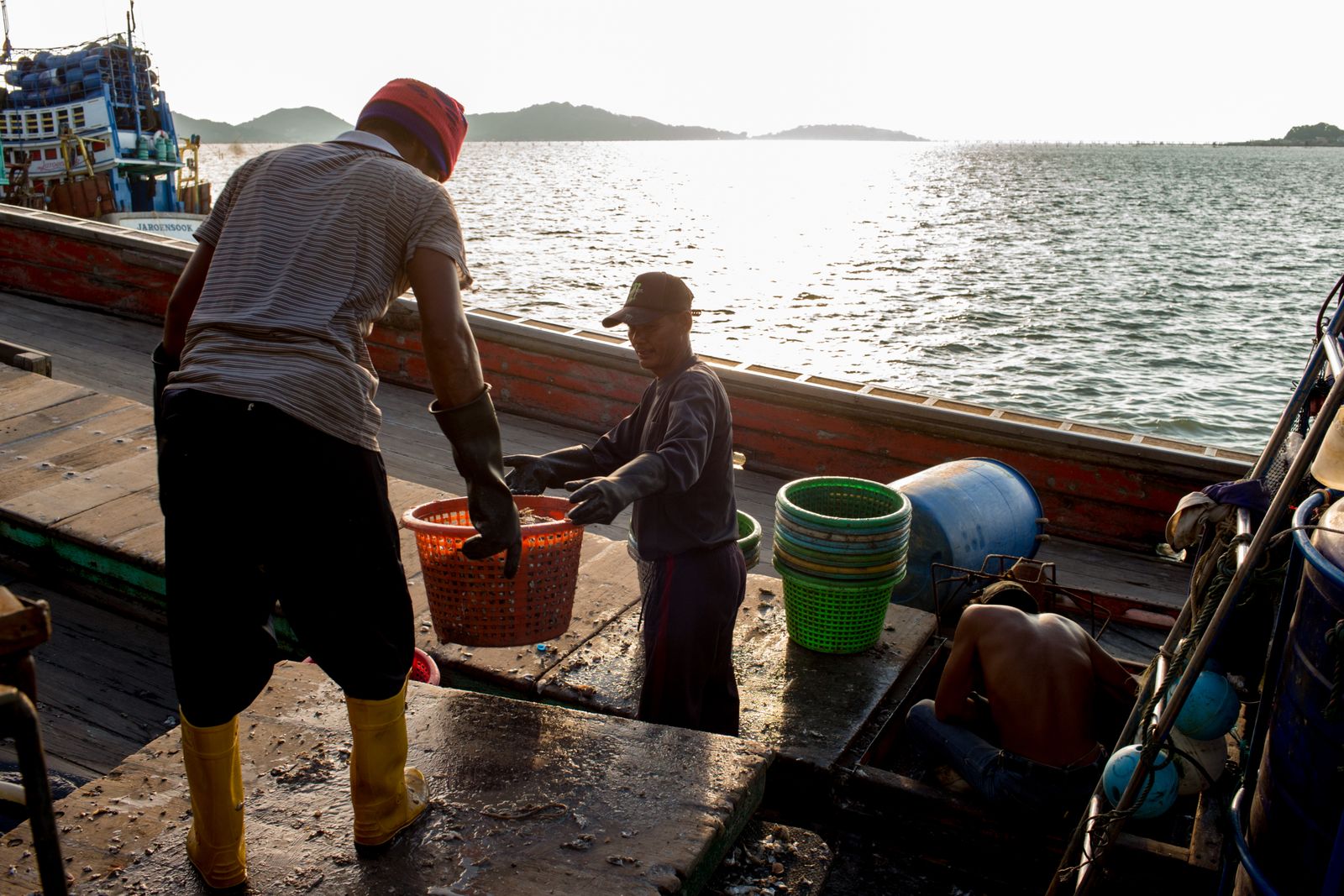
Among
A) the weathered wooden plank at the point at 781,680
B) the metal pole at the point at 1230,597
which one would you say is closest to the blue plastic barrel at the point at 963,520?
the weathered wooden plank at the point at 781,680

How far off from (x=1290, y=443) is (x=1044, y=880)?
1.77m

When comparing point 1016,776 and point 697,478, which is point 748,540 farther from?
point 1016,776

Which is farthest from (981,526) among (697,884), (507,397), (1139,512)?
(507,397)

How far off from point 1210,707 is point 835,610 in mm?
Answer: 1530

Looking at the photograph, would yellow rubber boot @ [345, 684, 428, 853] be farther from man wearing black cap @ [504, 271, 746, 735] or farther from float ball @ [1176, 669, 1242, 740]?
float ball @ [1176, 669, 1242, 740]

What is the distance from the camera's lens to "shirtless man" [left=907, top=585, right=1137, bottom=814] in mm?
3502

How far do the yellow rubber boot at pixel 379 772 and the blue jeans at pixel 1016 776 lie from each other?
2.08 metres

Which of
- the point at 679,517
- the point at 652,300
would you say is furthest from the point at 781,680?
the point at 652,300

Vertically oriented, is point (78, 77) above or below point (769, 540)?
above

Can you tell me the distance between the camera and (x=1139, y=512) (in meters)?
6.54

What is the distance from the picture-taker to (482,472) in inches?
95.5

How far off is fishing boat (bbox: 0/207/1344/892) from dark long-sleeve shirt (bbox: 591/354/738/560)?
2.40 ft

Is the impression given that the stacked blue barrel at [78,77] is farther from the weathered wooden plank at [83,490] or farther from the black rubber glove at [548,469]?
the black rubber glove at [548,469]

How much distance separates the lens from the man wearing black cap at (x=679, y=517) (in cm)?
326
